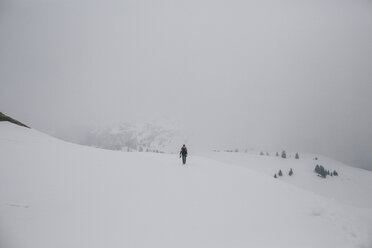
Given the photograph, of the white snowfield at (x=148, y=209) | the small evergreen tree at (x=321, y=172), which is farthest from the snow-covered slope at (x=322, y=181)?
the white snowfield at (x=148, y=209)

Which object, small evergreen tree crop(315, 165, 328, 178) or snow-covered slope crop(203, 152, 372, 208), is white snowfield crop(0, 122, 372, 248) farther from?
small evergreen tree crop(315, 165, 328, 178)

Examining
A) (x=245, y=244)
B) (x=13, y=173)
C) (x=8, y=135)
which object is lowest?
(x=245, y=244)

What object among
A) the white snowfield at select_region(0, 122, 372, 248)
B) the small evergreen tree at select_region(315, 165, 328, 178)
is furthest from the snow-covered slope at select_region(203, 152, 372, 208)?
the white snowfield at select_region(0, 122, 372, 248)

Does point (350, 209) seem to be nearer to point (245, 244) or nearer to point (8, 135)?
point (245, 244)

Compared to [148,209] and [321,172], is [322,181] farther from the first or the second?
[148,209]

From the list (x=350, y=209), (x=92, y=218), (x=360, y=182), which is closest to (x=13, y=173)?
(x=92, y=218)

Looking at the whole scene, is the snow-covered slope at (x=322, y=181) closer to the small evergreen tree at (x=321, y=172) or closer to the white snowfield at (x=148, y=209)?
the small evergreen tree at (x=321, y=172)

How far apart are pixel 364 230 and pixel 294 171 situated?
7018 cm

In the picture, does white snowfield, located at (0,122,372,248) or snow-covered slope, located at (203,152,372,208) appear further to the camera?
snow-covered slope, located at (203,152,372,208)

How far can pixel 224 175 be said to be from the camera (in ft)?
59.8

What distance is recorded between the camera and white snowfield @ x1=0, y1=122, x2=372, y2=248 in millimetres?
8805

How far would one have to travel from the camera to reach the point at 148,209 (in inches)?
437

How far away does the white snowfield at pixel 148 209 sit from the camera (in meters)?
8.80

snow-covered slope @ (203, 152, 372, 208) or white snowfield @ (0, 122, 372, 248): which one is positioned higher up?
white snowfield @ (0, 122, 372, 248)
